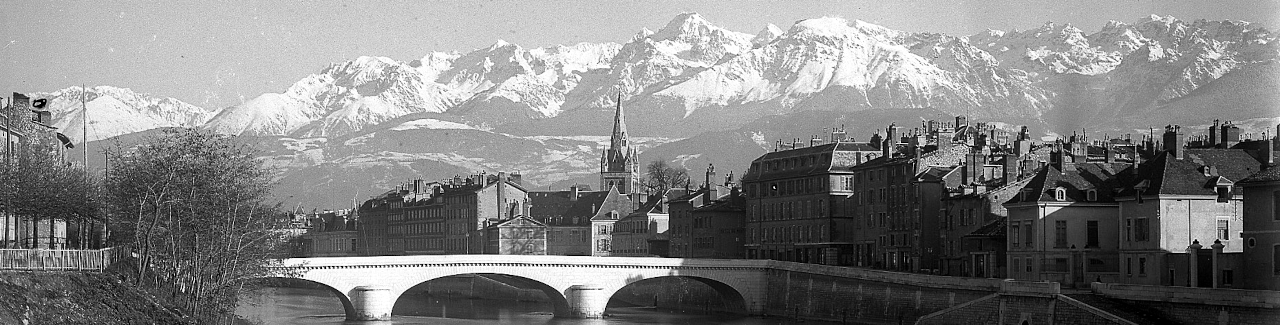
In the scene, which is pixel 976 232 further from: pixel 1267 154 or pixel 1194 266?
pixel 1194 266

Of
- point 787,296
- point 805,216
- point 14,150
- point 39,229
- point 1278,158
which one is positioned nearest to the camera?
point 1278,158

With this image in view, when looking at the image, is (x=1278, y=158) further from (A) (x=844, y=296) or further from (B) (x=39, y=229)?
(B) (x=39, y=229)

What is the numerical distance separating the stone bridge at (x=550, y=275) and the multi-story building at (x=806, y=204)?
9294 millimetres

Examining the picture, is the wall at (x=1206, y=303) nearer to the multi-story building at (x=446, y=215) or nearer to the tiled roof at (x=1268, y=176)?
the tiled roof at (x=1268, y=176)

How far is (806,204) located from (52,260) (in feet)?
198

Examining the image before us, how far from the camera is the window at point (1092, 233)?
252 feet

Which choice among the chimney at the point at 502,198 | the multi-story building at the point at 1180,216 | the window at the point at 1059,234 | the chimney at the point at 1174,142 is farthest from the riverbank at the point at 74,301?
the chimney at the point at 502,198

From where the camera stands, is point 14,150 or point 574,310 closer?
point 14,150

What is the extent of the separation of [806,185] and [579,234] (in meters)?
50.6

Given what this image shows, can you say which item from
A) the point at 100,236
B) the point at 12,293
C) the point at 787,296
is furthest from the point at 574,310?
the point at 12,293

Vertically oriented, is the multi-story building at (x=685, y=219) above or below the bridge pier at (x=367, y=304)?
above

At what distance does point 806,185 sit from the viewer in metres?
114

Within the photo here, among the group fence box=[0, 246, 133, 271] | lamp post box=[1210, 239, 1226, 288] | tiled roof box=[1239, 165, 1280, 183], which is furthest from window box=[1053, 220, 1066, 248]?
fence box=[0, 246, 133, 271]

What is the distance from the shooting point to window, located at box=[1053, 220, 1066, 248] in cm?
7706
